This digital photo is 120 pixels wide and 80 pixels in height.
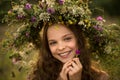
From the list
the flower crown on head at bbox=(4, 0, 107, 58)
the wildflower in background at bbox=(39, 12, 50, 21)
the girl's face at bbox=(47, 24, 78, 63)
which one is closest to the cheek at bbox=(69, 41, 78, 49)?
the girl's face at bbox=(47, 24, 78, 63)

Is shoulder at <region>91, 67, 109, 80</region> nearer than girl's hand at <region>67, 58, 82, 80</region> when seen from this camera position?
No

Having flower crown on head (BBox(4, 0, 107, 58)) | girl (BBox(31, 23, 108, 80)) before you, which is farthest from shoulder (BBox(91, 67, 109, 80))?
flower crown on head (BBox(4, 0, 107, 58))

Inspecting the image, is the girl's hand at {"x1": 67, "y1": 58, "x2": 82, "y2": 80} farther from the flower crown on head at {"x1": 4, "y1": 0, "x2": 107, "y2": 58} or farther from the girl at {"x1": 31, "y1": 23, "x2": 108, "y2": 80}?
the flower crown on head at {"x1": 4, "y1": 0, "x2": 107, "y2": 58}

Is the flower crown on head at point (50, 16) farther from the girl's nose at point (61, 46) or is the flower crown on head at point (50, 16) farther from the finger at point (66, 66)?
the finger at point (66, 66)

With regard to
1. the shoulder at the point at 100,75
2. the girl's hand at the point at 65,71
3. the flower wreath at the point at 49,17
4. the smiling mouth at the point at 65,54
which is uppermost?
the flower wreath at the point at 49,17

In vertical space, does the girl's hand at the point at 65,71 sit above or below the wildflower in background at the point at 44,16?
below

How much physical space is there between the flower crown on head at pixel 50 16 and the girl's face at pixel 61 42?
0.33 ft

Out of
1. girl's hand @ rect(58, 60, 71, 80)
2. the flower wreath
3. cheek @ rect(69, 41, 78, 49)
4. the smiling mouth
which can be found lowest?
girl's hand @ rect(58, 60, 71, 80)

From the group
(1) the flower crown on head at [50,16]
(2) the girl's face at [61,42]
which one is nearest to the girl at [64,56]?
(2) the girl's face at [61,42]

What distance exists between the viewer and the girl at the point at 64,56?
5.05 meters

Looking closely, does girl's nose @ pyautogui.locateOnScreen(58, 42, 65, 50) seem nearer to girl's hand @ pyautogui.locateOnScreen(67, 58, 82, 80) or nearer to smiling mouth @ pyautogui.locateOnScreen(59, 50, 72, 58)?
smiling mouth @ pyautogui.locateOnScreen(59, 50, 72, 58)

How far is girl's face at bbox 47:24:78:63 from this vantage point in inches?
199

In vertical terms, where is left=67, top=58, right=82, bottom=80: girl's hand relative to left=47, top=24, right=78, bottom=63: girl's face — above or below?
below

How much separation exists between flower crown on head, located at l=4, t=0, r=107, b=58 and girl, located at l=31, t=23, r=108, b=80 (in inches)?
4.2
